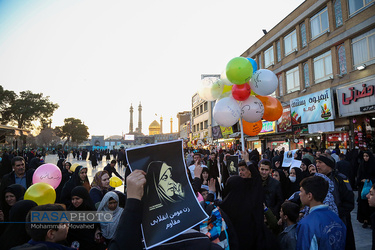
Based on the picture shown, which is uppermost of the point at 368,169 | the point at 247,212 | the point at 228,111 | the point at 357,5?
the point at 357,5

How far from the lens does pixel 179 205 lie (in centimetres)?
160

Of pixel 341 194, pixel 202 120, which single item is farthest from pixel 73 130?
pixel 341 194

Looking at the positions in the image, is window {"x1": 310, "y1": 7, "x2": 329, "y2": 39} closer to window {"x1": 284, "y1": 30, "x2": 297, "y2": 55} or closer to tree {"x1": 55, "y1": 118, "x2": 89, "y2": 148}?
window {"x1": 284, "y1": 30, "x2": 297, "y2": 55}

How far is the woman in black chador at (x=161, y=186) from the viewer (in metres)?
1.52

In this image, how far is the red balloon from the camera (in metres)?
5.42

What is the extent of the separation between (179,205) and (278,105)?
16.2ft

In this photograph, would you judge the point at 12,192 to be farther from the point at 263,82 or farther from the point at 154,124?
the point at 154,124

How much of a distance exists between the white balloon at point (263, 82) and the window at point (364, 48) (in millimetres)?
11604

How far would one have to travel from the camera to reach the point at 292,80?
789 inches

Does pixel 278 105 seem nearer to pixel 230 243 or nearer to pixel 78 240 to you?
pixel 230 243

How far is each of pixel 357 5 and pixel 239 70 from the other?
13.9 meters

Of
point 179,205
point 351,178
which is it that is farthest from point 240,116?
point 351,178

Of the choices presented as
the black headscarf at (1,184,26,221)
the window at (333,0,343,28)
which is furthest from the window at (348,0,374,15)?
the black headscarf at (1,184,26,221)

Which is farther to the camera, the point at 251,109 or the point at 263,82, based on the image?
the point at 263,82
